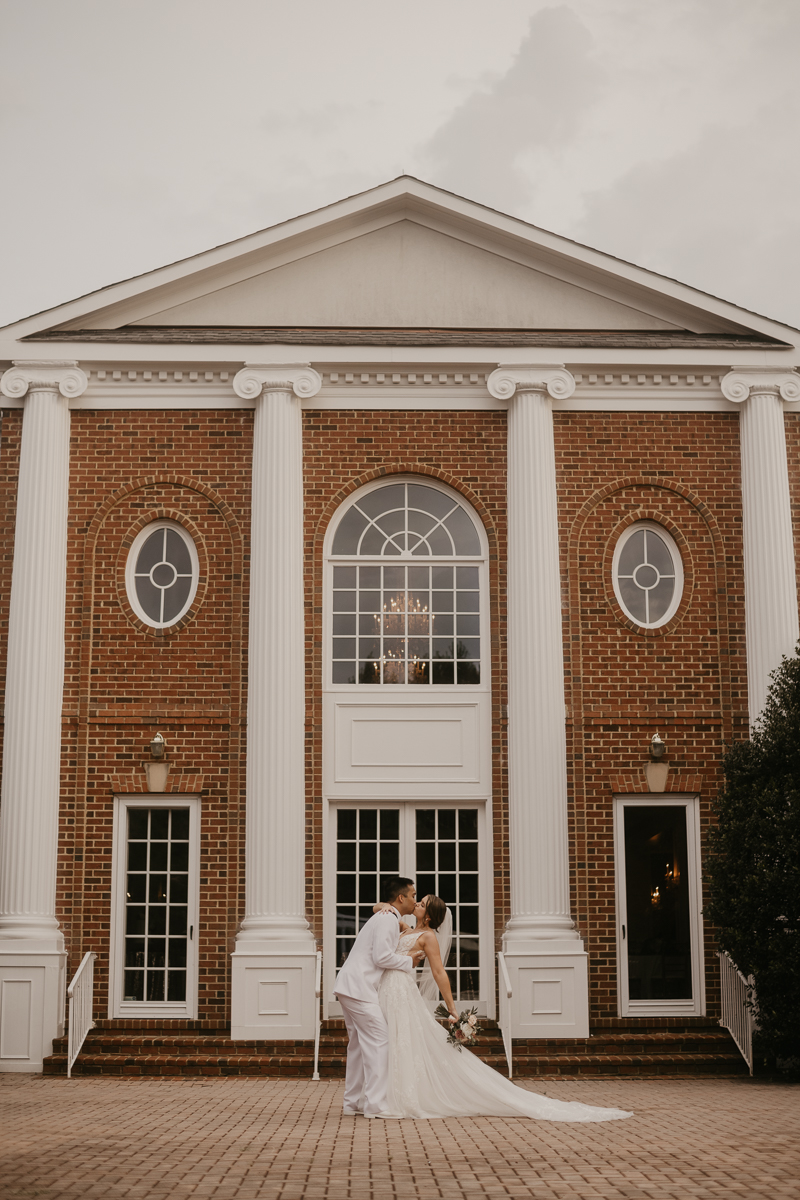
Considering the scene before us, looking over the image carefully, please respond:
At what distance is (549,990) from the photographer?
567 inches

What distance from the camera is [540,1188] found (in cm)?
726

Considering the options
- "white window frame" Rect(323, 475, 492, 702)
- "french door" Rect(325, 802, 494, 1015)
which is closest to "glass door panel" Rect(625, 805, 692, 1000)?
"french door" Rect(325, 802, 494, 1015)

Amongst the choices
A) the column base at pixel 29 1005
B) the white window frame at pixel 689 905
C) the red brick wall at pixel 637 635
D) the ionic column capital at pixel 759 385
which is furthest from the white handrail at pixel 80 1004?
the ionic column capital at pixel 759 385

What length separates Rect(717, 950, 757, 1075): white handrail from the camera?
45.6 ft

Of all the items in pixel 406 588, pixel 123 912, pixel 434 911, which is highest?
pixel 406 588

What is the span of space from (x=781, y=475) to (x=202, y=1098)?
9.32m

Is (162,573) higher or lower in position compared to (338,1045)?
higher

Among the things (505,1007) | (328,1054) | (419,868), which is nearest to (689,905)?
(505,1007)

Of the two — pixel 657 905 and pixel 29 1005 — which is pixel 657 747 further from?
pixel 29 1005

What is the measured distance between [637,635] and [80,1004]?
7383 mm

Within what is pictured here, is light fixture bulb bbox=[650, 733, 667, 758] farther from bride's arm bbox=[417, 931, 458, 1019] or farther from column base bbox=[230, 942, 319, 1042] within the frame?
bride's arm bbox=[417, 931, 458, 1019]

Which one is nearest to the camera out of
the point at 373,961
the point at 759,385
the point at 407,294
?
the point at 373,961

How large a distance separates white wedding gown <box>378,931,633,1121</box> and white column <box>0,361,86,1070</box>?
529 centimetres

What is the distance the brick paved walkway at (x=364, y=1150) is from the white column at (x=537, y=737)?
2290 millimetres
